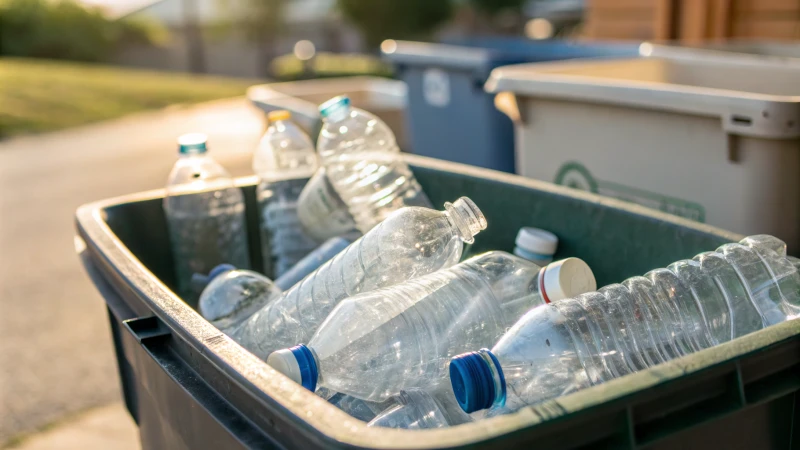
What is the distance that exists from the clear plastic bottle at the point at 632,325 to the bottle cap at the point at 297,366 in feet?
0.76

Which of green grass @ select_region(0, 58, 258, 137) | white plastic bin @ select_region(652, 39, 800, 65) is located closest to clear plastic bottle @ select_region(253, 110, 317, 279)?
white plastic bin @ select_region(652, 39, 800, 65)

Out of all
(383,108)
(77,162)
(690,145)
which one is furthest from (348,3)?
(690,145)

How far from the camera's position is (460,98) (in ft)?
12.8

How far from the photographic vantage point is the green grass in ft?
34.6

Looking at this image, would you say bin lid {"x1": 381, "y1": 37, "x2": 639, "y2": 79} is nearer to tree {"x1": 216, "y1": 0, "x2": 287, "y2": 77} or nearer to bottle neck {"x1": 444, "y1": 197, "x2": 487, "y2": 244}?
bottle neck {"x1": 444, "y1": 197, "x2": 487, "y2": 244}

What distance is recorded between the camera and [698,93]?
203 cm

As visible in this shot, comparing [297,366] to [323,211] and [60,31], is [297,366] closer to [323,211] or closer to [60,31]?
[323,211]

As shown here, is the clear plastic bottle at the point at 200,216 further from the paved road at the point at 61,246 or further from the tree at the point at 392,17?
the tree at the point at 392,17

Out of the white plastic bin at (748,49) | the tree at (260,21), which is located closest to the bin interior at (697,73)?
the white plastic bin at (748,49)

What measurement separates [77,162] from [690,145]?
738 centimetres

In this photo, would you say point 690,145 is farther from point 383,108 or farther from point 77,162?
point 77,162

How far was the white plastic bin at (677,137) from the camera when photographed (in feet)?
6.39

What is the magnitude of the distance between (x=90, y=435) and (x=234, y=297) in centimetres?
154

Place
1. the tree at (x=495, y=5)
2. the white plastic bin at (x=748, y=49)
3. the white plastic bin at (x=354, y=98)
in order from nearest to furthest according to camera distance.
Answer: the white plastic bin at (x=748, y=49), the white plastic bin at (x=354, y=98), the tree at (x=495, y=5)
